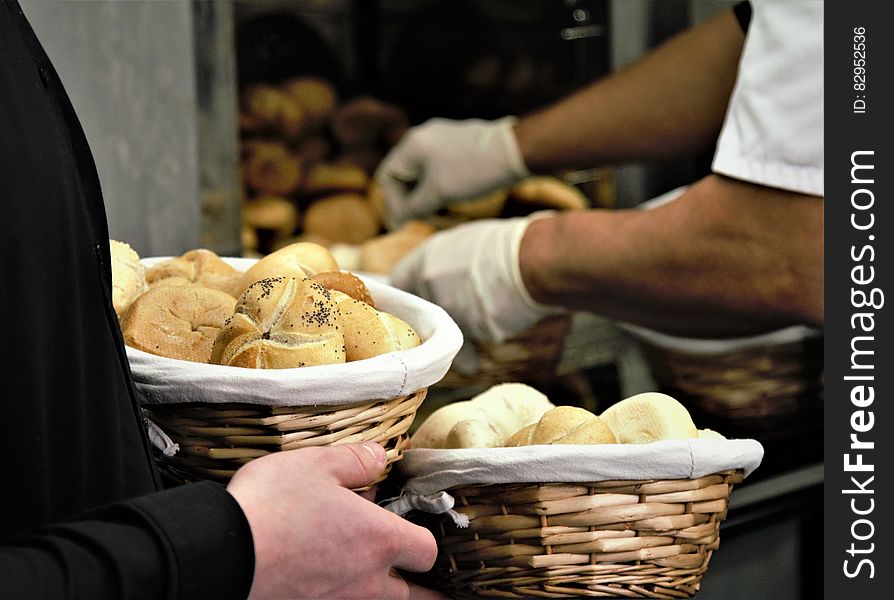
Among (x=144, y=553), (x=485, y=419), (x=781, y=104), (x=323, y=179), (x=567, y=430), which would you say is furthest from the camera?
(x=323, y=179)

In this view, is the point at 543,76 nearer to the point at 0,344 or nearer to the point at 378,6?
the point at 378,6

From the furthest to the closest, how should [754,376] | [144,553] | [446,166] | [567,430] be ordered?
1. [446,166]
2. [754,376]
3. [567,430]
4. [144,553]

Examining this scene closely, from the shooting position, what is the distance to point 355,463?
0.74 metres

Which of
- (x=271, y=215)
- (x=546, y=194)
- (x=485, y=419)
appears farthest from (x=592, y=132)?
(x=485, y=419)

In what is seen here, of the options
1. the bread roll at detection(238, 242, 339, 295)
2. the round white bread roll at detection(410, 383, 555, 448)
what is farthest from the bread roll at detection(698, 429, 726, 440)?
the bread roll at detection(238, 242, 339, 295)

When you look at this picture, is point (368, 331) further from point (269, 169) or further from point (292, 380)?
point (269, 169)

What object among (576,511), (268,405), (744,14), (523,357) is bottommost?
(523,357)

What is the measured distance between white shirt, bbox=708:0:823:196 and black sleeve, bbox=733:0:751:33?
1.05 feet

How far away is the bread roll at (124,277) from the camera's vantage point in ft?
2.93

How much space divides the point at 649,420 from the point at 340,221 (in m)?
1.49

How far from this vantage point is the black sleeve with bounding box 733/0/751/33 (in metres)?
1.77

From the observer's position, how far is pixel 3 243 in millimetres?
645

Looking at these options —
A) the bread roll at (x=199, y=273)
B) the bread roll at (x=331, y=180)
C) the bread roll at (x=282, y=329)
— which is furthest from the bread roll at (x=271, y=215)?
the bread roll at (x=282, y=329)

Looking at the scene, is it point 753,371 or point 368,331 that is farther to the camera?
point 753,371
